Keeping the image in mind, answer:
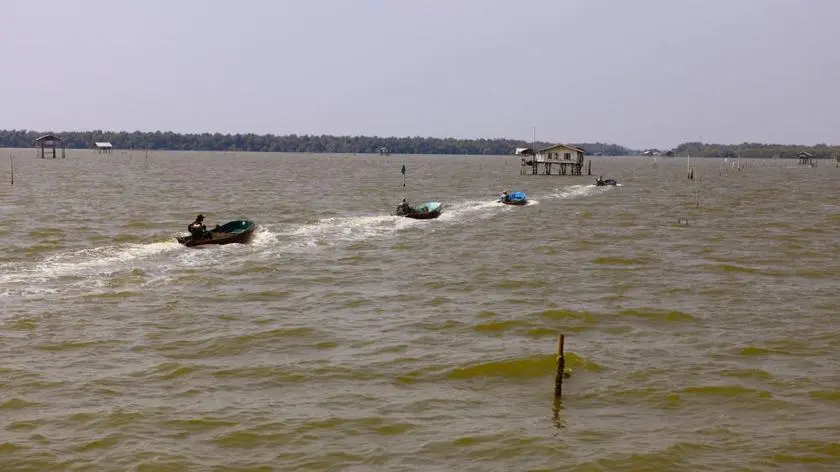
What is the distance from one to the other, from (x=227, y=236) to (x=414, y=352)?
19.4 metres

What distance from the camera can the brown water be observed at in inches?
621

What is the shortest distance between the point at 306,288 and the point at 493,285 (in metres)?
6.56

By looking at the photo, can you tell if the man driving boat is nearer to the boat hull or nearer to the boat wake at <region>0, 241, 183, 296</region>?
the boat wake at <region>0, 241, 183, 296</region>

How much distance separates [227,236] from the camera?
38875 millimetres

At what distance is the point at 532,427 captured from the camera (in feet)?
54.9

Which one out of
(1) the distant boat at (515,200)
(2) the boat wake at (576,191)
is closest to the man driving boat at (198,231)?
(1) the distant boat at (515,200)

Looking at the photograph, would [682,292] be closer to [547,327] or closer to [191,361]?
[547,327]

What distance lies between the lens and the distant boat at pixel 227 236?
124 ft

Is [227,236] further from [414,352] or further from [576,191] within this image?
[576,191]

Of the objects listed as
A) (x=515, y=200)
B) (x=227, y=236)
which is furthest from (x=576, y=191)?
(x=227, y=236)

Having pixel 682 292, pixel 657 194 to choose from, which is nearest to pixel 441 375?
pixel 682 292

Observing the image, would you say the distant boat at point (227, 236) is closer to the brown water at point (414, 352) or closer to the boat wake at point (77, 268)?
the brown water at point (414, 352)

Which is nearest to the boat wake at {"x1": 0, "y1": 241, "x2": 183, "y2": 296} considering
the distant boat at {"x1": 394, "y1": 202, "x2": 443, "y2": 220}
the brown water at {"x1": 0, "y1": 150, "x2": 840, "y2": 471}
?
the brown water at {"x1": 0, "y1": 150, "x2": 840, "y2": 471}

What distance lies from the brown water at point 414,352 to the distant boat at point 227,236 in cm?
55
